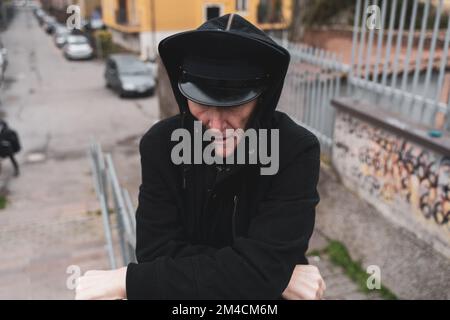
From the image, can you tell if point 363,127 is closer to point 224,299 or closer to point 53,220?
point 224,299

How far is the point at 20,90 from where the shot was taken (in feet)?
61.8

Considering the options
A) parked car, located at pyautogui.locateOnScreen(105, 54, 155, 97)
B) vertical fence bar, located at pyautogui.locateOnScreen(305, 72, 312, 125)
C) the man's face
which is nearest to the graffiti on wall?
vertical fence bar, located at pyautogui.locateOnScreen(305, 72, 312, 125)

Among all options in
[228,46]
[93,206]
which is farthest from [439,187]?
[93,206]

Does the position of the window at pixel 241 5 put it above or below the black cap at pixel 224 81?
above

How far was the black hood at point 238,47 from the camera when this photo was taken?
3.87ft

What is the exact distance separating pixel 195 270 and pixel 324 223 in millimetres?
4495

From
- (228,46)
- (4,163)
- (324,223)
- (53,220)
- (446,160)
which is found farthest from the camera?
(4,163)

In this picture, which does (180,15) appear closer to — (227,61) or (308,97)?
(308,97)

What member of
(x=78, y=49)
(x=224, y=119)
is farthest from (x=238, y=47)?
(x=78, y=49)

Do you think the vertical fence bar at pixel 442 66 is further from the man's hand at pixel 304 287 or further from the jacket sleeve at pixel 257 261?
the man's hand at pixel 304 287

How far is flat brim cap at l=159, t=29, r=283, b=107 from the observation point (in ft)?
3.90

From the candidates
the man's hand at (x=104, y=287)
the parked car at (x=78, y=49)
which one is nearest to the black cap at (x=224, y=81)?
the man's hand at (x=104, y=287)

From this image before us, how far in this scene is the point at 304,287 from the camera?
1.32 m

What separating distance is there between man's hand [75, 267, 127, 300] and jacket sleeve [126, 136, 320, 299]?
0.03 m
